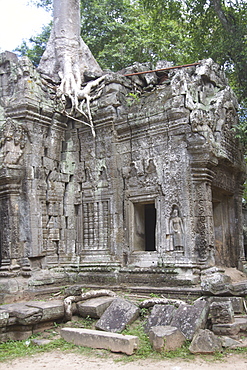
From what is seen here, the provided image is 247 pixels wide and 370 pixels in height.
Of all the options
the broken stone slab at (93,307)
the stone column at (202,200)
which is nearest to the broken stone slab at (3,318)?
the broken stone slab at (93,307)

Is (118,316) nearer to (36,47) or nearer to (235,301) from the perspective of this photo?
(235,301)

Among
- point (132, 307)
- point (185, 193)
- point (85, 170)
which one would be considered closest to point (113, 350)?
point (132, 307)

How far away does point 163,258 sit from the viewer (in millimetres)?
8789

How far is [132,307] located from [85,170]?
160 inches

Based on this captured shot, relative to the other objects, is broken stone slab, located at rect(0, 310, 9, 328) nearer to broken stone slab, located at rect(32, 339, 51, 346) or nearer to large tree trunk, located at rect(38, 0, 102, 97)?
broken stone slab, located at rect(32, 339, 51, 346)

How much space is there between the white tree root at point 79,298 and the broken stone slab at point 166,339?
210 cm

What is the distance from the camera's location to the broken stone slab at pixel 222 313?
6617 millimetres

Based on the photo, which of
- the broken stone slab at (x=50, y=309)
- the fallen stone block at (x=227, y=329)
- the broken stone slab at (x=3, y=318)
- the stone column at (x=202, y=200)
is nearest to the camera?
the fallen stone block at (x=227, y=329)

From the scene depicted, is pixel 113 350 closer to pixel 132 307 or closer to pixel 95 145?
pixel 132 307

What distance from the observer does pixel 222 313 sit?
21.9 ft

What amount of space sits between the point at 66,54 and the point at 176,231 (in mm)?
6094

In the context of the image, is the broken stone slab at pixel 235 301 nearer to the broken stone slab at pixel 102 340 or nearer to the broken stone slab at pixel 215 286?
the broken stone slab at pixel 215 286

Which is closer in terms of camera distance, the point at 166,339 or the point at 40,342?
the point at 166,339

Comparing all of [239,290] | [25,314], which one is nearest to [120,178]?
[239,290]
